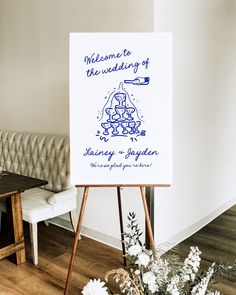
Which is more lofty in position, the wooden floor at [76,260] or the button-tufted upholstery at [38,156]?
the button-tufted upholstery at [38,156]

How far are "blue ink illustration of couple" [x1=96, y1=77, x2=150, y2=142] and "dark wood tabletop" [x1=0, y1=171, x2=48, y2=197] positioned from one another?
944mm

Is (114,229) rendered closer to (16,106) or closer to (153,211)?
(153,211)

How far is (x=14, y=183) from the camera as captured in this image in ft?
8.87

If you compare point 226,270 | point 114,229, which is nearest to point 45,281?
point 114,229

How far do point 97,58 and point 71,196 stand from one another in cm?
147

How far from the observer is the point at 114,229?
2.98m

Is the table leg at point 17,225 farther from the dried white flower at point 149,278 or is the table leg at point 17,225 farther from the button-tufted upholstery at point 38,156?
the dried white flower at point 149,278

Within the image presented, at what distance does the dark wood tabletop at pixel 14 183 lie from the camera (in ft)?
8.23

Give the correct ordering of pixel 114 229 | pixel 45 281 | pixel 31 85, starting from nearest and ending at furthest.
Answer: pixel 45 281 → pixel 114 229 → pixel 31 85

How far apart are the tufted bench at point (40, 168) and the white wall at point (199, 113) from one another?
905 mm

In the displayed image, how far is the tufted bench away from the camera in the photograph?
2.76 meters

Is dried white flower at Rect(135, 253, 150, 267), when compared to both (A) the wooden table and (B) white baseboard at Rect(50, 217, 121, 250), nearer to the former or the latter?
(A) the wooden table

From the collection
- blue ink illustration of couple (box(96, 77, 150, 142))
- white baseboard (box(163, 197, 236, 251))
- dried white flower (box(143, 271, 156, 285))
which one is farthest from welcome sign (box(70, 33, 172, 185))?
white baseboard (box(163, 197, 236, 251))

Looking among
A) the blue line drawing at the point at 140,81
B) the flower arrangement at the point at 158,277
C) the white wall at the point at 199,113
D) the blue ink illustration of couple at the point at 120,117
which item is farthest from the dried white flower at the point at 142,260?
the white wall at the point at 199,113
